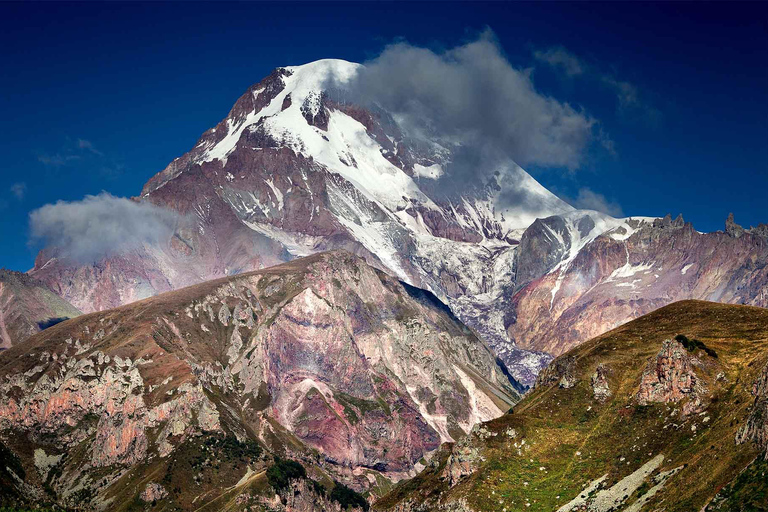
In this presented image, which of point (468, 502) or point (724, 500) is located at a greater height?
point (468, 502)

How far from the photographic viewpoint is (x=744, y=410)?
16762cm

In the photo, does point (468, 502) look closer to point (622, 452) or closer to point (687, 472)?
point (622, 452)

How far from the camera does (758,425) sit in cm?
15250

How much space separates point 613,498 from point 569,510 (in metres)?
10.1

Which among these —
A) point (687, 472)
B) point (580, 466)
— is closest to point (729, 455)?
point (687, 472)

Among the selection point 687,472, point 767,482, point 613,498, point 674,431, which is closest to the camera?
point 767,482

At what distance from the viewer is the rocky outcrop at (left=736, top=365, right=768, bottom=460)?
149875 millimetres

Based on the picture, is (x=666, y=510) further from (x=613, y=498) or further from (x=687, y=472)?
(x=613, y=498)

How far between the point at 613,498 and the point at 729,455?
27.1 metres

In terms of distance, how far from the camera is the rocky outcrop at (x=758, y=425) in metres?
150

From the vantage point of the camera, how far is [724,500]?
140 meters

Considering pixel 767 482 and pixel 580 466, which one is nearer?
pixel 767 482

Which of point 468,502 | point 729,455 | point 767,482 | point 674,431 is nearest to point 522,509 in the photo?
point 468,502

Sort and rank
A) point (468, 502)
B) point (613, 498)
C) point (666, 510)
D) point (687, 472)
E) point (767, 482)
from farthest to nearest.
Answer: point (468, 502) → point (613, 498) → point (687, 472) → point (666, 510) → point (767, 482)
